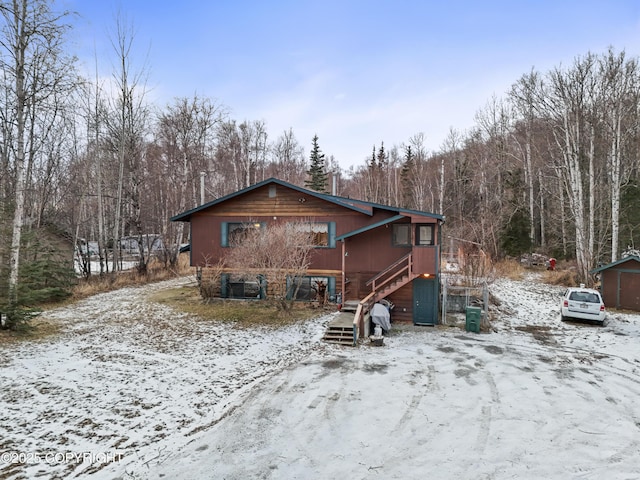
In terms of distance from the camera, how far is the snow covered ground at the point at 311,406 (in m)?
5.36

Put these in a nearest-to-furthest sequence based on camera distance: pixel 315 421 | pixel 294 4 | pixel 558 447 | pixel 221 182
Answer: pixel 558 447, pixel 315 421, pixel 294 4, pixel 221 182

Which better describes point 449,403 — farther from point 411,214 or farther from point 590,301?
point 590,301

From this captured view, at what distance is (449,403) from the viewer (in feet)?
24.6

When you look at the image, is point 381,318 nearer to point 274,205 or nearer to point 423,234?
point 423,234

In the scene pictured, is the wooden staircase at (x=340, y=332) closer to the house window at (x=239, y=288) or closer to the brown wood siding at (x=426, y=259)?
the brown wood siding at (x=426, y=259)

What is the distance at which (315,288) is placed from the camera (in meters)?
16.9

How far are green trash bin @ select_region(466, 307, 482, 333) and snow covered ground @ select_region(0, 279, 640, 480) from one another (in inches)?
44.9

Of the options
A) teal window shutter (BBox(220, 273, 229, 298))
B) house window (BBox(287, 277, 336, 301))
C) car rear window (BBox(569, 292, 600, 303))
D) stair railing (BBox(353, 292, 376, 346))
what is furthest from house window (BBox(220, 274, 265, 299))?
car rear window (BBox(569, 292, 600, 303))

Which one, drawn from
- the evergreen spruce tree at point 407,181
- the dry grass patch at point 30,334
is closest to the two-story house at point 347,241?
the dry grass patch at point 30,334

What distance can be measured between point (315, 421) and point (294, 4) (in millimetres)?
20092

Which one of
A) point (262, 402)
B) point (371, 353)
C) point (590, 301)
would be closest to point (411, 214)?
point (371, 353)

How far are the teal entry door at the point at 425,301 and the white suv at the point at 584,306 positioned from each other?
5430mm

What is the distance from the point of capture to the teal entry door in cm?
1466

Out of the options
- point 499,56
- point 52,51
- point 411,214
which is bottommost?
point 411,214
